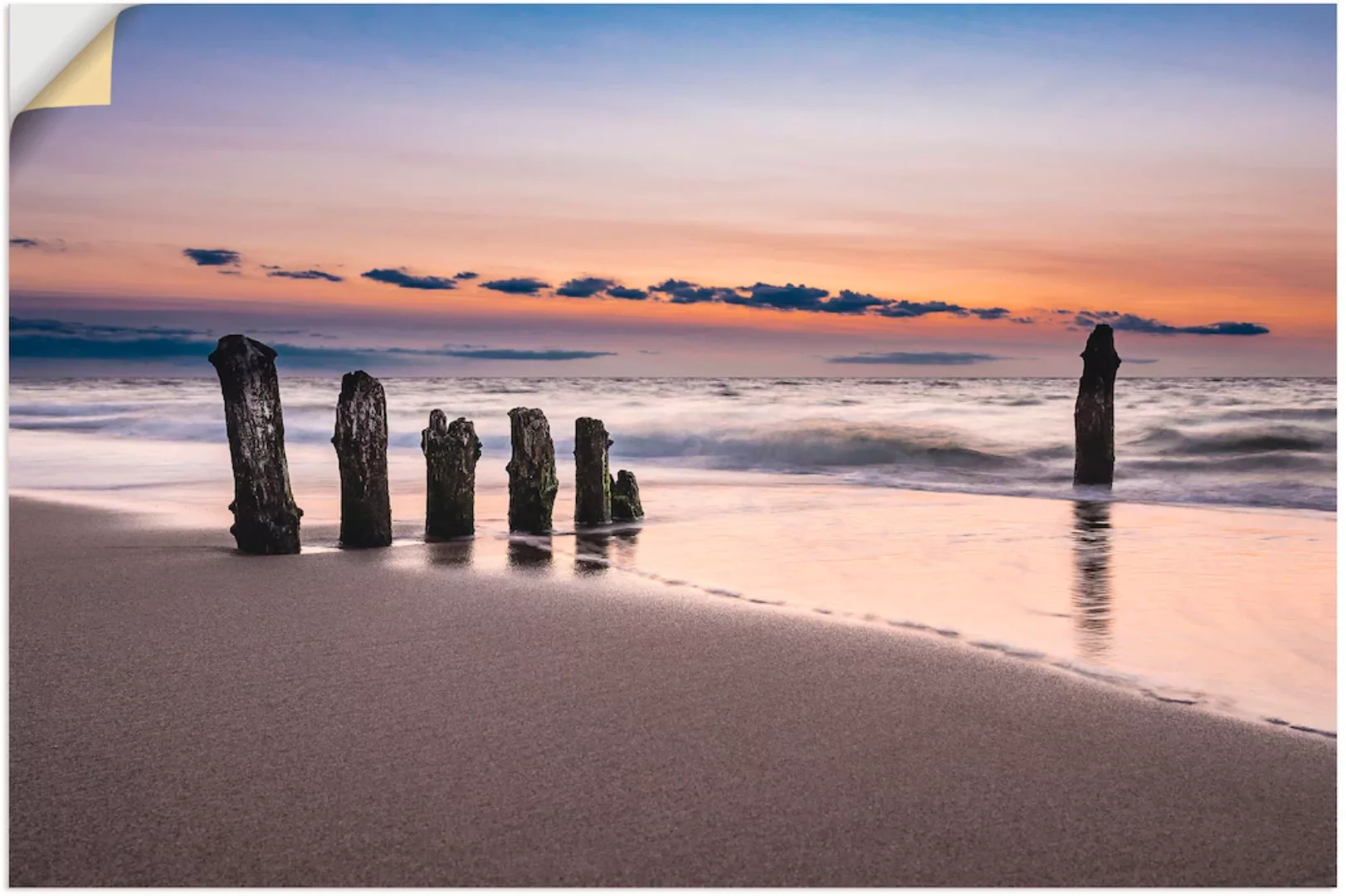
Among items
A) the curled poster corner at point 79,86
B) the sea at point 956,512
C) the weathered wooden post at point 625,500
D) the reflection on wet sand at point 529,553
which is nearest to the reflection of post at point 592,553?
the sea at point 956,512

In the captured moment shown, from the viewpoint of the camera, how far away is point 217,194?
21.9 feet

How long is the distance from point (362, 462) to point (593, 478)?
160 centimetres

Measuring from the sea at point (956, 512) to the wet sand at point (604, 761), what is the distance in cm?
62

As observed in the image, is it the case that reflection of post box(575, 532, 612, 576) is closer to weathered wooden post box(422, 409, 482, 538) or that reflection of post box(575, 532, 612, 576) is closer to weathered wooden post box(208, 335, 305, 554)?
weathered wooden post box(422, 409, 482, 538)

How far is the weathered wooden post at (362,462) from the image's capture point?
18.1ft

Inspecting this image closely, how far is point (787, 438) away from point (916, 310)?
686cm

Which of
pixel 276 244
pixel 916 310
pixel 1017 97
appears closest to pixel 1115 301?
pixel 916 310

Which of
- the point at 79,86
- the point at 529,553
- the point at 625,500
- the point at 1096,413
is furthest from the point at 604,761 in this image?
→ the point at 1096,413

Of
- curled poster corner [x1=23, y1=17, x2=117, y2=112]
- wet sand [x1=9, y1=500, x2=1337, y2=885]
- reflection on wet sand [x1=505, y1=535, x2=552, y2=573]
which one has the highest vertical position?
curled poster corner [x1=23, y1=17, x2=117, y2=112]

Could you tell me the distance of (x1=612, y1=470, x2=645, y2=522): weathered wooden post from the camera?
7070 mm

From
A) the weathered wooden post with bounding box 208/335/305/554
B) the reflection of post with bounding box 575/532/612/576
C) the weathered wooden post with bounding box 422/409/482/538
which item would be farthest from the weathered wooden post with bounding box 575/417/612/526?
the weathered wooden post with bounding box 208/335/305/554

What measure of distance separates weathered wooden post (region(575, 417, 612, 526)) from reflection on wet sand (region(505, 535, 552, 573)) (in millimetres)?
584

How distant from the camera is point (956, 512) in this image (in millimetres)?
7941

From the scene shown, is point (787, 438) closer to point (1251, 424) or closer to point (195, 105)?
point (1251, 424)
